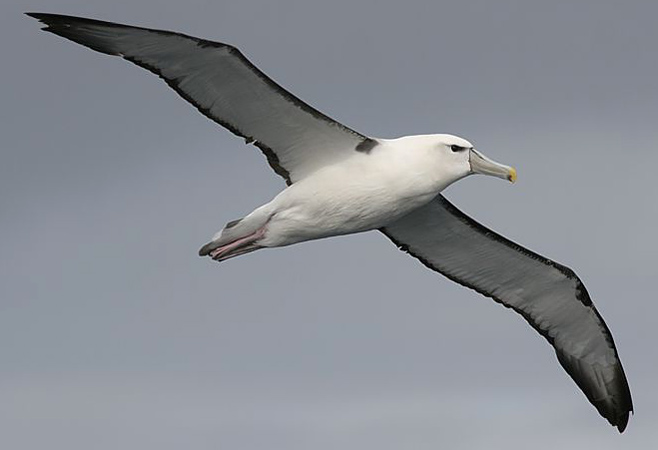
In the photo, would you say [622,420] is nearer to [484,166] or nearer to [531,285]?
[531,285]

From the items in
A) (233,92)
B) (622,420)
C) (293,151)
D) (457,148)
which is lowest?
(622,420)

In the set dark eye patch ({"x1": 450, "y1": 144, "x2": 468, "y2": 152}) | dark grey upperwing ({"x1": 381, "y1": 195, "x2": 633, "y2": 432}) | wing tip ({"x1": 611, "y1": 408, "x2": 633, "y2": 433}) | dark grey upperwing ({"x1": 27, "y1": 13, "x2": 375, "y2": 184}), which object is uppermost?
dark grey upperwing ({"x1": 27, "y1": 13, "x2": 375, "y2": 184})

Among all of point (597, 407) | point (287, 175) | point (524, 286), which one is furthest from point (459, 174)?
point (597, 407)

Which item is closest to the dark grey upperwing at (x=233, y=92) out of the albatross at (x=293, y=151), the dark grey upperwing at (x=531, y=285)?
the albatross at (x=293, y=151)

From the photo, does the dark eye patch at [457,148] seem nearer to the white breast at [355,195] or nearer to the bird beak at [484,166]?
the bird beak at [484,166]

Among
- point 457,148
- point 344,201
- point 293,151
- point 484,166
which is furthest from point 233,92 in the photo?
point 484,166

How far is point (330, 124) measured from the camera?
17906 millimetres

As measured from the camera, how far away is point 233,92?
18.1m

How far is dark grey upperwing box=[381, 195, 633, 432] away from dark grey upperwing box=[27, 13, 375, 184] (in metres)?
2.09

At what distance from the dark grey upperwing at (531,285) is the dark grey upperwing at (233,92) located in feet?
6.86

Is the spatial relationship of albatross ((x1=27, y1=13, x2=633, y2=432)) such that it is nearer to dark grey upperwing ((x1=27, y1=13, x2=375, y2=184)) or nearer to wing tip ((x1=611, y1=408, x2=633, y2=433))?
dark grey upperwing ((x1=27, y1=13, x2=375, y2=184))

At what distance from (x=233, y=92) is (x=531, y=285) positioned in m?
5.23

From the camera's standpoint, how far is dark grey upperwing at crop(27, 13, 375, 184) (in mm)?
17297

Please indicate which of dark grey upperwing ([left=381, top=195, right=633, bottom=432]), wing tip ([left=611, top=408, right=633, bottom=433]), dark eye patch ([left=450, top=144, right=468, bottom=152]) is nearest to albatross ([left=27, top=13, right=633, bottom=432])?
dark eye patch ([left=450, top=144, right=468, bottom=152])
